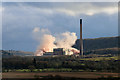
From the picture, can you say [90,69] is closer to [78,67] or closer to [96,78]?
[78,67]

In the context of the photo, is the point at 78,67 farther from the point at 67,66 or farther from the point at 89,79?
the point at 89,79

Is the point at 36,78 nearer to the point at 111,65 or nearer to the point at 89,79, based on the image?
the point at 89,79

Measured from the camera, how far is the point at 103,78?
10856 cm

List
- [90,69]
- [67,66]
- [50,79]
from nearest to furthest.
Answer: [50,79] < [90,69] < [67,66]

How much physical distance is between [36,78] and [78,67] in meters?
45.7

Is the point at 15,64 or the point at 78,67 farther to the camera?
the point at 15,64

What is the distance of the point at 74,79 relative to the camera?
10519 centimetres

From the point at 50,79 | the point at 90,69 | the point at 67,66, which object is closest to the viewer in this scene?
the point at 50,79

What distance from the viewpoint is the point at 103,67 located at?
148000 millimetres

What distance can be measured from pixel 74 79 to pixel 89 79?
17.6 ft

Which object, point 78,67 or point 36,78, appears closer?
point 36,78

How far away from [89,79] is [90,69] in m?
39.6

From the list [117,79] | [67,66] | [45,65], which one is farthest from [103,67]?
[117,79]

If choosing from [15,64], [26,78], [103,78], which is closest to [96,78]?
[103,78]
